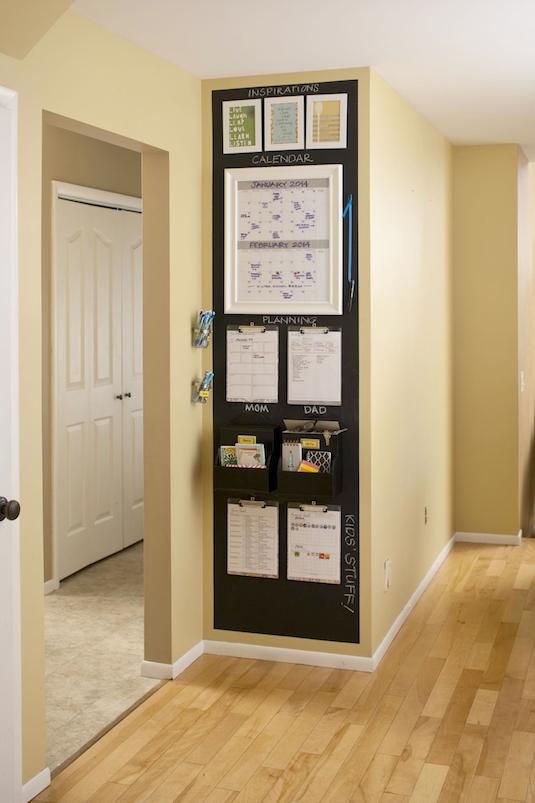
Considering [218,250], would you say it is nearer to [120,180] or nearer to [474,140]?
[120,180]

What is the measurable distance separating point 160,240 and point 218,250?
325 millimetres

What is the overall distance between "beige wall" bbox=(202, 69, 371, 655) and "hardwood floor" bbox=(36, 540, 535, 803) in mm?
109

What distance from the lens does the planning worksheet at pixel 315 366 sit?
4.07 m

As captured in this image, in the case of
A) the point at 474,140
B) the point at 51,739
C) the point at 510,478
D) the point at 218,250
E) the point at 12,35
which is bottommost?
the point at 51,739

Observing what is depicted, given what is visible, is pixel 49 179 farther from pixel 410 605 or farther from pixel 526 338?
pixel 526 338

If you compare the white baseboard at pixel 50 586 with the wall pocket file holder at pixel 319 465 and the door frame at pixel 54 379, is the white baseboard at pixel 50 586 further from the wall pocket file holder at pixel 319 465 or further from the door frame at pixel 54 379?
the wall pocket file holder at pixel 319 465

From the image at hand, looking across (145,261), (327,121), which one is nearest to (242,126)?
(327,121)

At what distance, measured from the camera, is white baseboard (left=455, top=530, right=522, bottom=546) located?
6.24 metres

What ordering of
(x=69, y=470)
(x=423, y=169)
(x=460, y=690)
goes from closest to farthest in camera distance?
(x=460, y=690) → (x=423, y=169) → (x=69, y=470)

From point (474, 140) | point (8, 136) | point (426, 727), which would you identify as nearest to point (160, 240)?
point (8, 136)

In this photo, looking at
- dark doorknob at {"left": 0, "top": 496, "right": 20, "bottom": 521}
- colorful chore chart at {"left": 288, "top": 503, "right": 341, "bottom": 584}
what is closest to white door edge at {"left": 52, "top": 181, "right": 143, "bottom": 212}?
colorful chore chart at {"left": 288, "top": 503, "right": 341, "bottom": 584}

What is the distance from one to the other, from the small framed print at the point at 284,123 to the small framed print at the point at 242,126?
0.04 meters

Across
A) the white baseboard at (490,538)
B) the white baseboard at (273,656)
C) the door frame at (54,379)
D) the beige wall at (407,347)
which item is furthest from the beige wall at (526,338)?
the door frame at (54,379)

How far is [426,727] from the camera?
3555 mm
